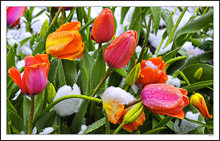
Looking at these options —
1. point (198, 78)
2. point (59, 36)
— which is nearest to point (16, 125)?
point (59, 36)

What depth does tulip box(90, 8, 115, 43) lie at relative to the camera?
0.47 meters

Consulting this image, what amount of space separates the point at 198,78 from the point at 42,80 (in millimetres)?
428

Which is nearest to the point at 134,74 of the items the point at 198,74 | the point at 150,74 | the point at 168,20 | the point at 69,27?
the point at 150,74

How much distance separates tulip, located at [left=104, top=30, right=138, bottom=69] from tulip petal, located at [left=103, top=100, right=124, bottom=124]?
0.22ft

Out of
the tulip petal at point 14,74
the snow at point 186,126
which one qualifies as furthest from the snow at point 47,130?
the snow at point 186,126

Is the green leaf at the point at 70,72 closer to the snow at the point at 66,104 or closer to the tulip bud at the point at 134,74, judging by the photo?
the snow at the point at 66,104

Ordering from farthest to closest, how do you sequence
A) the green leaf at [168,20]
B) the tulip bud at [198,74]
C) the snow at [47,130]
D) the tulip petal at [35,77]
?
the green leaf at [168,20] → the tulip bud at [198,74] → the snow at [47,130] → the tulip petal at [35,77]

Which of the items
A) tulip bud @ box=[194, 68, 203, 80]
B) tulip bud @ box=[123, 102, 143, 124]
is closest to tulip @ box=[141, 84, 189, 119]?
tulip bud @ box=[123, 102, 143, 124]

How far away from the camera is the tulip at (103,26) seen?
18.7 inches

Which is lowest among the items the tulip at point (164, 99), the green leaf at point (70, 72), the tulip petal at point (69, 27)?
the green leaf at point (70, 72)

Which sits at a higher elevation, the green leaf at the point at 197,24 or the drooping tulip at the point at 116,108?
the green leaf at the point at 197,24

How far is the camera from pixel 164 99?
1.34ft

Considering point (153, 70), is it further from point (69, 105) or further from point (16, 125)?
point (16, 125)

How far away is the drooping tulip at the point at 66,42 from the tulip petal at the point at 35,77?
7 centimetres
